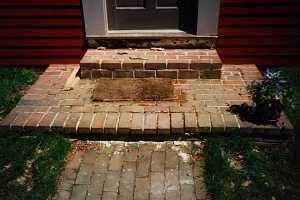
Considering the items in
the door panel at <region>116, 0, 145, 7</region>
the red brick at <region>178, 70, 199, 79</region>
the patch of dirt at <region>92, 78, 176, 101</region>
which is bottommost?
the patch of dirt at <region>92, 78, 176, 101</region>

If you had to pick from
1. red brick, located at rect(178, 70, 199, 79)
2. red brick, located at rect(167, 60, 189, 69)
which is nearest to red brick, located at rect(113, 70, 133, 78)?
red brick, located at rect(167, 60, 189, 69)

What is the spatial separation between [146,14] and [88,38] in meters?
0.96

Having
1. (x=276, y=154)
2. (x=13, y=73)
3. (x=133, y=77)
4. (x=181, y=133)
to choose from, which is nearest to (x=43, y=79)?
(x=13, y=73)

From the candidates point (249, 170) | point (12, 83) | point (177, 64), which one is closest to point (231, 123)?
point (249, 170)

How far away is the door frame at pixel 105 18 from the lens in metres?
5.29

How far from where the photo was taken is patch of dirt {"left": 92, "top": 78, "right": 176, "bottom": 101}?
15.3ft

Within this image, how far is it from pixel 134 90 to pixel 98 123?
2.83 ft

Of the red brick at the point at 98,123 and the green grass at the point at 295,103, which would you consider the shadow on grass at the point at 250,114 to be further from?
the red brick at the point at 98,123

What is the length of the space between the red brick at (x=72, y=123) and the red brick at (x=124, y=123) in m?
0.50

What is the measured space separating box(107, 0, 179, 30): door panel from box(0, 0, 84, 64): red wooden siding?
534 mm

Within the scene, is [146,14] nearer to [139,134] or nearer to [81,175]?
[139,134]

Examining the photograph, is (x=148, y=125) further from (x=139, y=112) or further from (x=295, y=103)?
(x=295, y=103)

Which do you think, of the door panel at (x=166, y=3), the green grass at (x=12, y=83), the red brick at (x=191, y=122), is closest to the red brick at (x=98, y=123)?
the red brick at (x=191, y=122)

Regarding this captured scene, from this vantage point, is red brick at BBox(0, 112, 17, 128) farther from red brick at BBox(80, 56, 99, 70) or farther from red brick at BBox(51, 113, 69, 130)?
red brick at BBox(80, 56, 99, 70)
